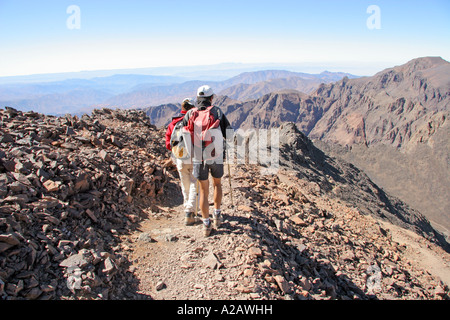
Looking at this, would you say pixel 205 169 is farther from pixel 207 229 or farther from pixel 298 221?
pixel 298 221

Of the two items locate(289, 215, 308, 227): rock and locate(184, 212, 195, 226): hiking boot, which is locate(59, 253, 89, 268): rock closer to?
locate(184, 212, 195, 226): hiking boot

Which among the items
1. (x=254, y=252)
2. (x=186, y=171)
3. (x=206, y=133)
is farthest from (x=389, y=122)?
(x=206, y=133)

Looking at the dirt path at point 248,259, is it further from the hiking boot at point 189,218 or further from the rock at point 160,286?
the hiking boot at point 189,218

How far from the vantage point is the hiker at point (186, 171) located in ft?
15.5

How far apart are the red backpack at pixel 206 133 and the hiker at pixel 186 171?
0.66 m

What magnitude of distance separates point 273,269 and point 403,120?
393 ft

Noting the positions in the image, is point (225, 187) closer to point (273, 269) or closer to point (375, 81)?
point (273, 269)

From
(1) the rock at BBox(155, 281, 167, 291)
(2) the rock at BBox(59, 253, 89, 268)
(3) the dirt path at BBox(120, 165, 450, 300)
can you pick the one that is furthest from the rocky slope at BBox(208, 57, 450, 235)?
(2) the rock at BBox(59, 253, 89, 268)

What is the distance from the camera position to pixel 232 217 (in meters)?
5.11

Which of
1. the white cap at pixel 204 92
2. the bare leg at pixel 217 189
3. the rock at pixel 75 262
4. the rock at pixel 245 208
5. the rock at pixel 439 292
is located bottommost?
the rock at pixel 439 292

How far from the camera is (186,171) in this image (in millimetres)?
5004

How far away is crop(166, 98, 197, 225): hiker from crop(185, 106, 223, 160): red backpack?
2.16 ft

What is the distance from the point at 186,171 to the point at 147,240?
1.37 metres

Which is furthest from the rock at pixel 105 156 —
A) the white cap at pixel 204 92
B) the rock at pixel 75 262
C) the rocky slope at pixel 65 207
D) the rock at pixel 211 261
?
the rock at pixel 211 261
